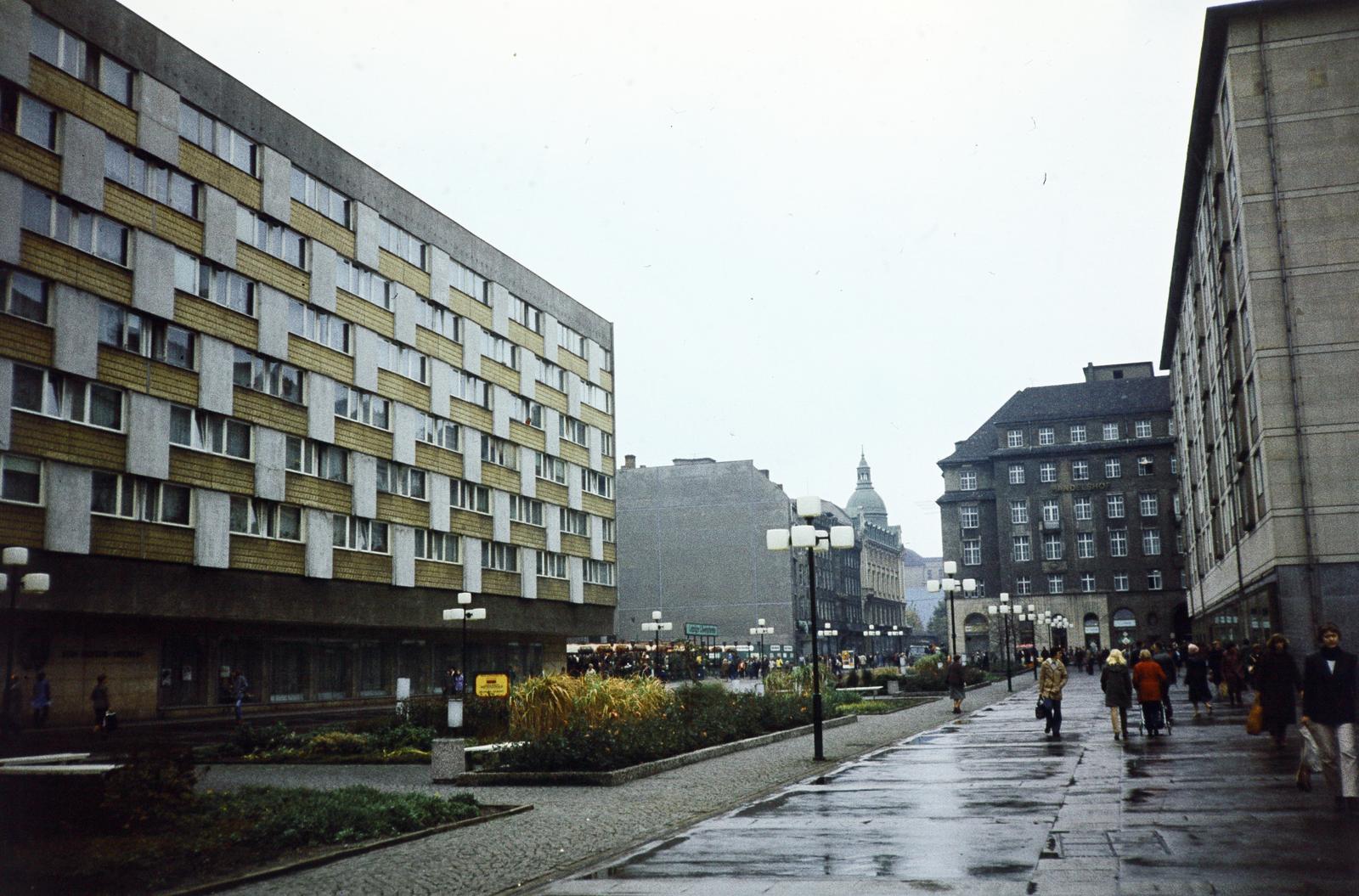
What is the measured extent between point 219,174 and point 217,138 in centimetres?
132

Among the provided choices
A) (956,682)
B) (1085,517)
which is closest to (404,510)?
(956,682)

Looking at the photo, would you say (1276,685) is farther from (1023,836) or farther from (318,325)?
(318,325)

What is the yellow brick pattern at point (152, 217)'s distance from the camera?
40.5 metres

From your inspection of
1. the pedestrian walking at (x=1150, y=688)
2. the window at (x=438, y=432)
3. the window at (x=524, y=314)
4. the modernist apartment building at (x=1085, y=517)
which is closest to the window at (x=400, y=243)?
the window at (x=438, y=432)

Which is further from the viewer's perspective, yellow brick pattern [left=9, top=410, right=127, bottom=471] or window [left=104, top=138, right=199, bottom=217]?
window [left=104, top=138, right=199, bottom=217]

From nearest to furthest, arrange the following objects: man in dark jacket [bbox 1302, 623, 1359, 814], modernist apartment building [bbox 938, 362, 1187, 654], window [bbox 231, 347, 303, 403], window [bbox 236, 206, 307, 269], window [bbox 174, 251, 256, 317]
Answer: man in dark jacket [bbox 1302, 623, 1359, 814], window [bbox 174, 251, 256, 317], window [bbox 231, 347, 303, 403], window [bbox 236, 206, 307, 269], modernist apartment building [bbox 938, 362, 1187, 654]

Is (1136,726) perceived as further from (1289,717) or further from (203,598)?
(203,598)

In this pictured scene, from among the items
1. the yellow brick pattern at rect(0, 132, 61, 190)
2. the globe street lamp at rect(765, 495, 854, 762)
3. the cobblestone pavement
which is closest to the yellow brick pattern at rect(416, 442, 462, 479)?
the yellow brick pattern at rect(0, 132, 61, 190)

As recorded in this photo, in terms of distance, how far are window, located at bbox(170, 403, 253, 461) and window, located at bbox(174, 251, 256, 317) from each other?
398 centimetres

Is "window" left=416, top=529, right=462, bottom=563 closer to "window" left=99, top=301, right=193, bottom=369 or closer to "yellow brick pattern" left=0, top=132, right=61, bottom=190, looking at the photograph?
"window" left=99, top=301, right=193, bottom=369

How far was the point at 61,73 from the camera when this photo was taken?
38719mm

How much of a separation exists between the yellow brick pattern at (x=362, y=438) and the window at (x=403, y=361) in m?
2.96

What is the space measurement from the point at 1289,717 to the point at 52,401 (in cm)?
3327

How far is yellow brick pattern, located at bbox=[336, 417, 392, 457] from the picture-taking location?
52.5m
